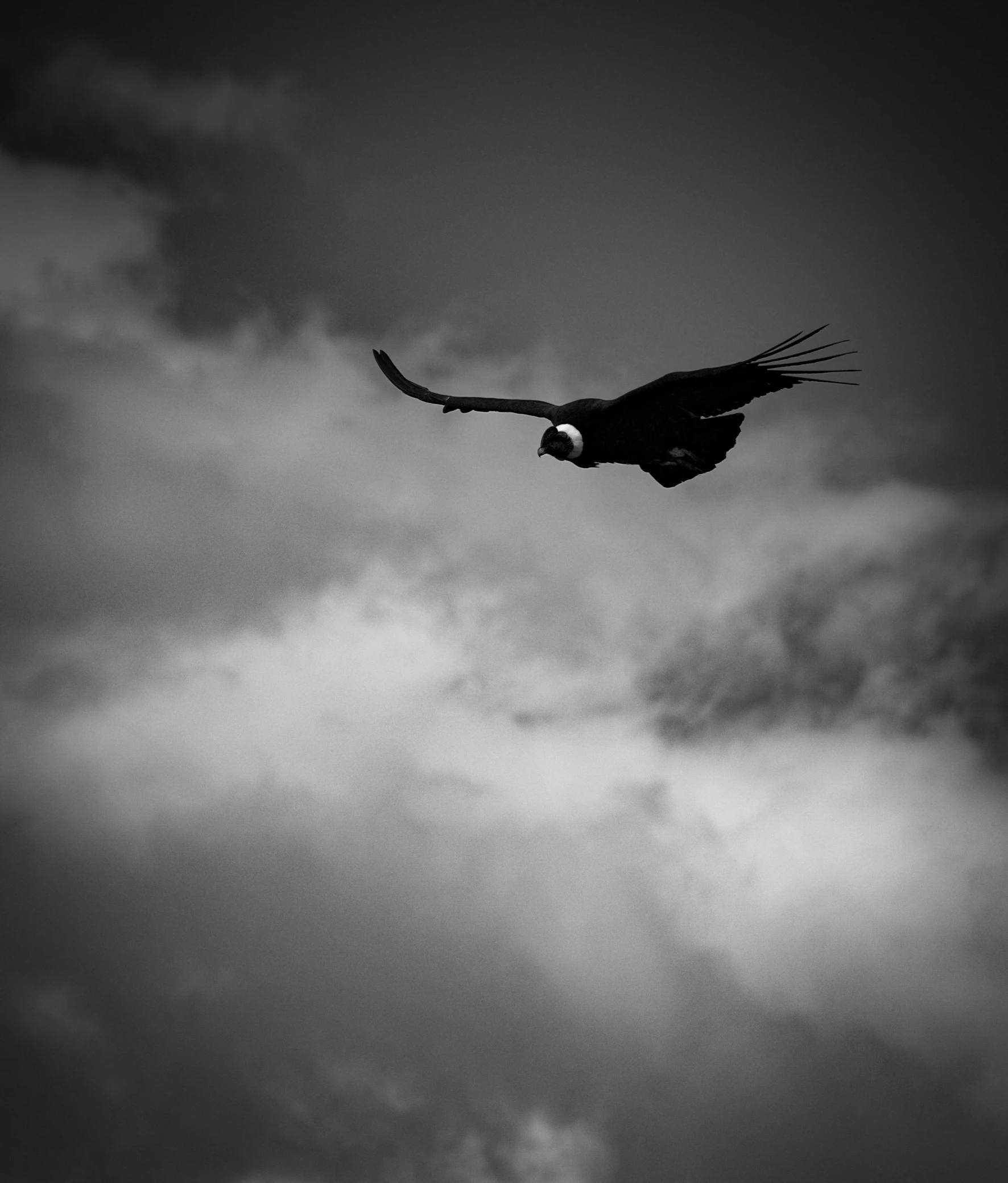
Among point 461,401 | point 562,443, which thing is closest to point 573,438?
point 562,443

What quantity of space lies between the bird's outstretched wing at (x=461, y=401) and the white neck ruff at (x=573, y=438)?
3.14 ft

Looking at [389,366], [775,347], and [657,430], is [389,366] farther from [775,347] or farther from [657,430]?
[775,347]

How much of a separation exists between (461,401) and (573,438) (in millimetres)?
3969

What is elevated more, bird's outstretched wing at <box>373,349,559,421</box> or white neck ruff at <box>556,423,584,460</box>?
bird's outstretched wing at <box>373,349,559,421</box>

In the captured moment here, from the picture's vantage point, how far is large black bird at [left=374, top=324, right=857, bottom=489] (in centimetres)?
1981

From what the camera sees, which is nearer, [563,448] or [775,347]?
[775,347]

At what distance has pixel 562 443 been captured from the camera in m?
21.1

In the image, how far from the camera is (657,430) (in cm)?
2114

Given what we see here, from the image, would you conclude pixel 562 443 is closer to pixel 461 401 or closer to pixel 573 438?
pixel 573 438

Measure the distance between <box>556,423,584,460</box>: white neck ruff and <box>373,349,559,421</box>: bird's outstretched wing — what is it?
3.14 ft

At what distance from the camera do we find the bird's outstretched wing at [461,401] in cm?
2314

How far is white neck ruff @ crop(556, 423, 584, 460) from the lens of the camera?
2109 centimetres

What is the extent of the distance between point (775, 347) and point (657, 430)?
3500 mm

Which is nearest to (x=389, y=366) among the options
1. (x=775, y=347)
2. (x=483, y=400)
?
(x=483, y=400)
